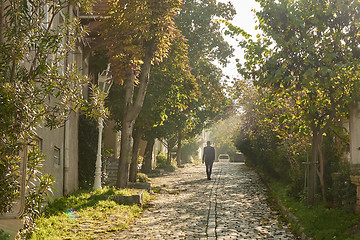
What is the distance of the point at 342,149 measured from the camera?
36.7 ft

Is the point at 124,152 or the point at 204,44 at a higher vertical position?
the point at 204,44

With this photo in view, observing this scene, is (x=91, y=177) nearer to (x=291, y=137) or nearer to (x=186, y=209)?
(x=186, y=209)

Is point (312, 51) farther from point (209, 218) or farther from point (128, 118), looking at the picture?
point (128, 118)

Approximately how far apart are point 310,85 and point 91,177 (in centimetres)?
995

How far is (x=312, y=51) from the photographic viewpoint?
9.77 meters

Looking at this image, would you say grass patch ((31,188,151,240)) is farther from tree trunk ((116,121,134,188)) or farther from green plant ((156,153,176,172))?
green plant ((156,153,176,172))

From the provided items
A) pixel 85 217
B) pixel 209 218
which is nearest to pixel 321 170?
pixel 209 218

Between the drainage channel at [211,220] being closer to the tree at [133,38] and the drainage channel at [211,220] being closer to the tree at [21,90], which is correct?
the tree at [133,38]

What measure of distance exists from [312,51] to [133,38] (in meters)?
6.45

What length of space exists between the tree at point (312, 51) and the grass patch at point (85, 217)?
4.70 metres

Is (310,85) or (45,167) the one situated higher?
(310,85)

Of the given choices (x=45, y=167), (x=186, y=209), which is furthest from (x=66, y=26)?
(x=186, y=209)

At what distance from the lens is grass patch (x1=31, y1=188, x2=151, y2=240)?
28.1 ft

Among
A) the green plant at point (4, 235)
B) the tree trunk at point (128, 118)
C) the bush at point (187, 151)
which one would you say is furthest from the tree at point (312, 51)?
the bush at point (187, 151)
